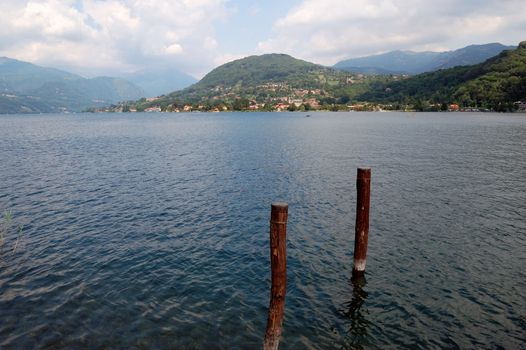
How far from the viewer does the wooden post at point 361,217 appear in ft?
57.0

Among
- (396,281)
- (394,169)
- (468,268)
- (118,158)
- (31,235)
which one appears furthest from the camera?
(118,158)

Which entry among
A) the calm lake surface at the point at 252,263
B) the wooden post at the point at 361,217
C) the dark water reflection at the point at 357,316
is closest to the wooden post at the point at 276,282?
the calm lake surface at the point at 252,263

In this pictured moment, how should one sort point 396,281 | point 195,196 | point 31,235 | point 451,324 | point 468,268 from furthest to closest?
point 195,196, point 31,235, point 468,268, point 396,281, point 451,324

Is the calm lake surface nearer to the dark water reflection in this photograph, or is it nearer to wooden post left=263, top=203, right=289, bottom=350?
the dark water reflection

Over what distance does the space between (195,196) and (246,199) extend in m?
5.53

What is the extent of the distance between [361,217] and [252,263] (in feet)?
23.7

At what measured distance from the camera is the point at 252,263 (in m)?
20.9

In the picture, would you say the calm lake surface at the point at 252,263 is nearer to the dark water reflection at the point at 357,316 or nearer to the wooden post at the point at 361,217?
the dark water reflection at the point at 357,316

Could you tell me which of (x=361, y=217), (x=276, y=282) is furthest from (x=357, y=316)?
(x=276, y=282)

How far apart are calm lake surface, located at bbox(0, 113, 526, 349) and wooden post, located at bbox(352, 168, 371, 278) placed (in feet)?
3.02

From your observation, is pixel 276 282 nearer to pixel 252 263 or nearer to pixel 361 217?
pixel 361 217

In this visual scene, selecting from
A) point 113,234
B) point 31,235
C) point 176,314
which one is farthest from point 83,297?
point 31,235

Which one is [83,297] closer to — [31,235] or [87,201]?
[31,235]

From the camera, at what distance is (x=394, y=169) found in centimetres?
4947
